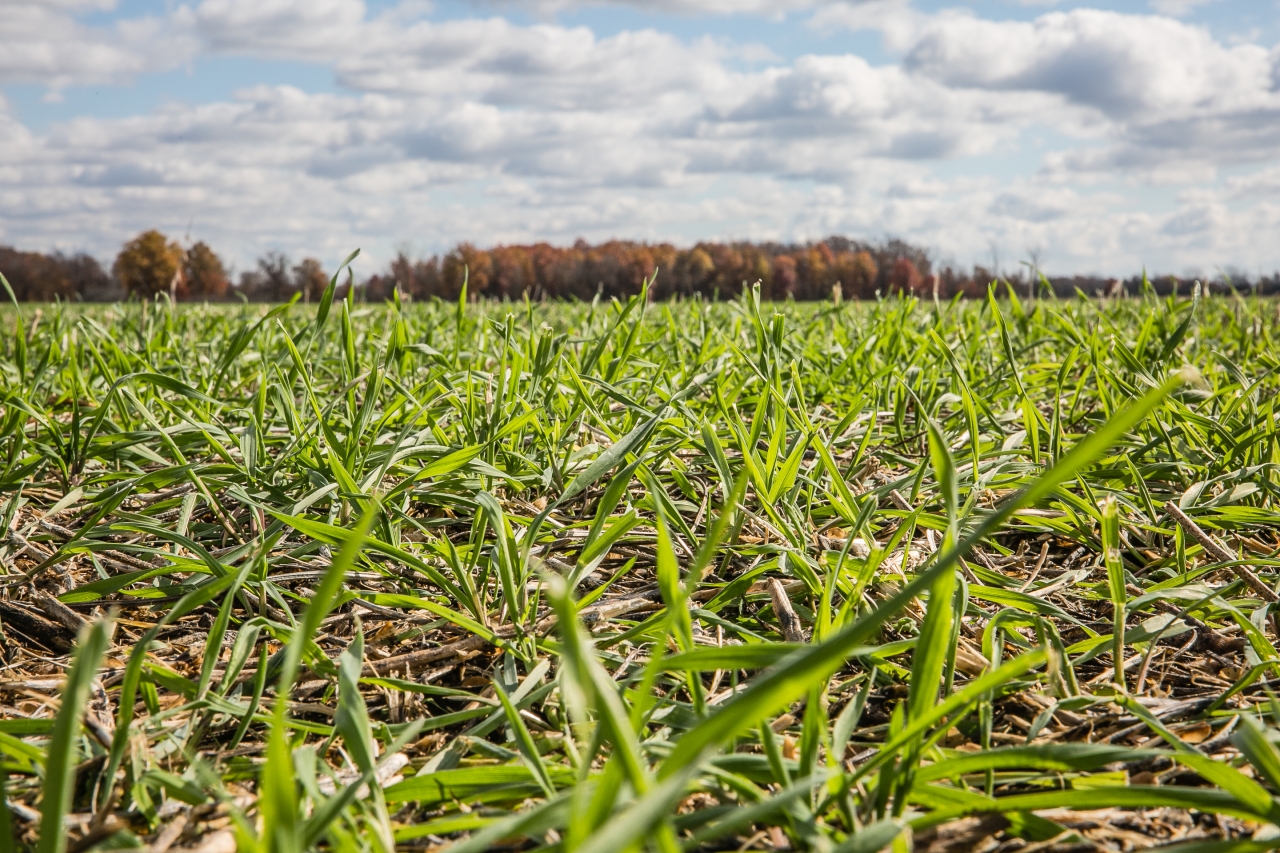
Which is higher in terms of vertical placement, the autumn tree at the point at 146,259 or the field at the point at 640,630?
the autumn tree at the point at 146,259

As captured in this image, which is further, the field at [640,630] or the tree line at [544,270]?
the tree line at [544,270]

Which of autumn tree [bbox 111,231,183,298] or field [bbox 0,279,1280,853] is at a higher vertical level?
autumn tree [bbox 111,231,183,298]

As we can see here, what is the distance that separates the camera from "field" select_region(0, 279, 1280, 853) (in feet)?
2.56

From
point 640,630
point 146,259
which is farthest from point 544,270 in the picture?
point 640,630

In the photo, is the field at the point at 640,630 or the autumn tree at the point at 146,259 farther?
the autumn tree at the point at 146,259

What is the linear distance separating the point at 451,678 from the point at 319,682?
20 centimetres

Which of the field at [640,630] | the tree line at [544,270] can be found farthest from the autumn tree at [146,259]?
the field at [640,630]

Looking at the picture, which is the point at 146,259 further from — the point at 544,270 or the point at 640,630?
the point at 640,630

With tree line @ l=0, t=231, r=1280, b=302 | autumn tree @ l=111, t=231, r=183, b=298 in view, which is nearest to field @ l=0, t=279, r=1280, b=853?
tree line @ l=0, t=231, r=1280, b=302

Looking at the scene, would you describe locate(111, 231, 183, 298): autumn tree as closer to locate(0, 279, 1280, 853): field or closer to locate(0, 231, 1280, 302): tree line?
locate(0, 231, 1280, 302): tree line

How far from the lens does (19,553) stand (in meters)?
1.67

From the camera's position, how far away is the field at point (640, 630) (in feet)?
2.56

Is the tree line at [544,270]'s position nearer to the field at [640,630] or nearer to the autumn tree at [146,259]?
the autumn tree at [146,259]

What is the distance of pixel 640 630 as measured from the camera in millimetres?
1229
